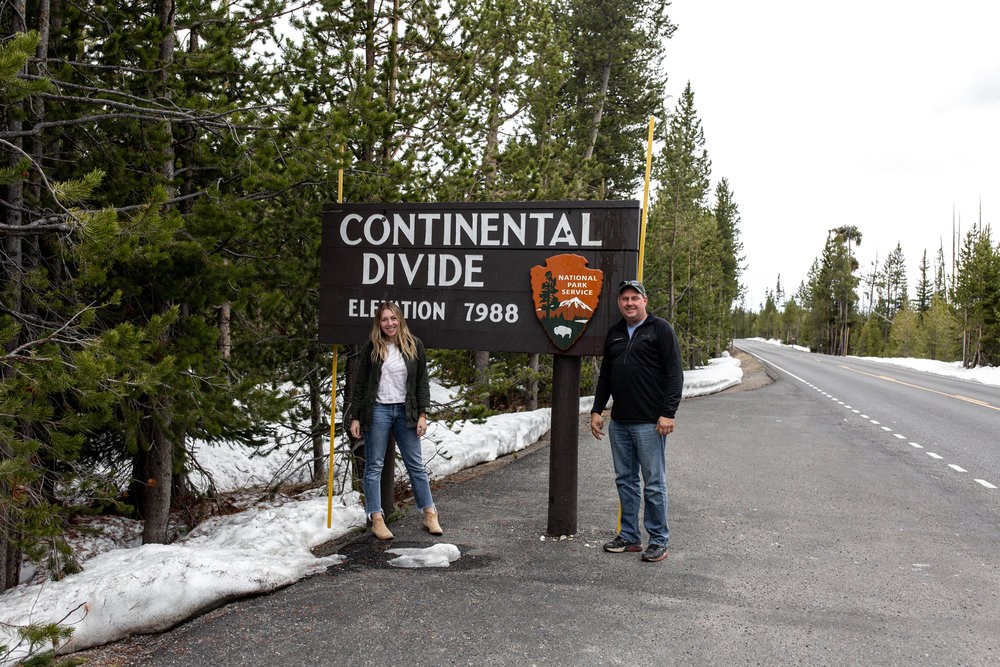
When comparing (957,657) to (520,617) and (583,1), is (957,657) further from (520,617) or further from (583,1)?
(583,1)

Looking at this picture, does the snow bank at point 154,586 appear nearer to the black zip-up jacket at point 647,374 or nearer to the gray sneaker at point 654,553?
the gray sneaker at point 654,553

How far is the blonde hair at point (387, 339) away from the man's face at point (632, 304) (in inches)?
67.4

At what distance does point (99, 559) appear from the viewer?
4539 mm

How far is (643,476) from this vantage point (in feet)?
16.3

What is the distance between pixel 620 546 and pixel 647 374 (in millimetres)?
1332

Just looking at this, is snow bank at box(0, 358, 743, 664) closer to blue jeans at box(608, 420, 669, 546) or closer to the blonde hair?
blue jeans at box(608, 420, 669, 546)

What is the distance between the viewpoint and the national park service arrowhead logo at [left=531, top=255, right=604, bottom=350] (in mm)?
5336

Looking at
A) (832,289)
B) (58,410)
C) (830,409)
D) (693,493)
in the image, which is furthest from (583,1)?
(832,289)

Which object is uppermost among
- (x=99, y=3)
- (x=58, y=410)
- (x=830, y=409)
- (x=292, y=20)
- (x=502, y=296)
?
(x=292, y=20)

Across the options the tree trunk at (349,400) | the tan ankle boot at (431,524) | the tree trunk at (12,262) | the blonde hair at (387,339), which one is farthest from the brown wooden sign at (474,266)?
the tree trunk at (12,262)

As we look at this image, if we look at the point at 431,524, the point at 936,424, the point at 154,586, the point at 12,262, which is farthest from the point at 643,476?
the point at 936,424

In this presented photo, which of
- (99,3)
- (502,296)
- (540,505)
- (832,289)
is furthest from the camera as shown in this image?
(832,289)

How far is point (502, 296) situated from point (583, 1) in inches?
713

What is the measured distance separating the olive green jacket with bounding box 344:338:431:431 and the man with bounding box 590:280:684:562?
1.44 metres
